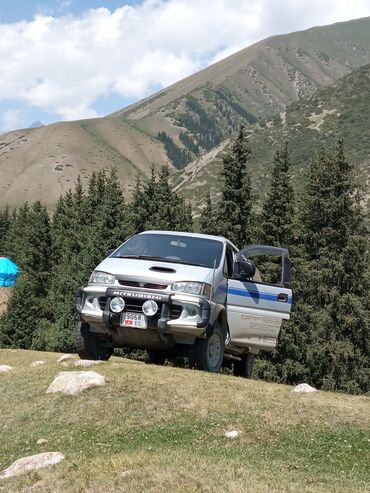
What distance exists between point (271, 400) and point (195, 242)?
3.98 m

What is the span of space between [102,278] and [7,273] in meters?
66.1

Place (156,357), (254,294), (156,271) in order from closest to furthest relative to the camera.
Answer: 1. (156,271)
2. (254,294)
3. (156,357)

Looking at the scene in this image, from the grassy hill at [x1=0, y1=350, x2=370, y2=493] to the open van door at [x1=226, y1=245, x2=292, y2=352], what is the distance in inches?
70.1

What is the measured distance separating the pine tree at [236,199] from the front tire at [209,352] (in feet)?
73.3

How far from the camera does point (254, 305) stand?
39.0 feet

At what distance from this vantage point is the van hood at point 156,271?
396 inches

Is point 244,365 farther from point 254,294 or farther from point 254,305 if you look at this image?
point 254,294

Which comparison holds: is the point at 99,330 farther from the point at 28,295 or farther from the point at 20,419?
the point at 28,295

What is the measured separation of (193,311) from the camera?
9.90 meters

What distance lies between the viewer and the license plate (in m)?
9.86

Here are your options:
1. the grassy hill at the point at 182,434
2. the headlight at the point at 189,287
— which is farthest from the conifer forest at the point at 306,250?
the grassy hill at the point at 182,434

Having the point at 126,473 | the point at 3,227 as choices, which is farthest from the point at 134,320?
the point at 3,227

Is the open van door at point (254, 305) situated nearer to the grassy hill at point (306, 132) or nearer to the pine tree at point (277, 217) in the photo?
the pine tree at point (277, 217)

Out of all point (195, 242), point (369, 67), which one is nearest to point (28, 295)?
point (195, 242)
